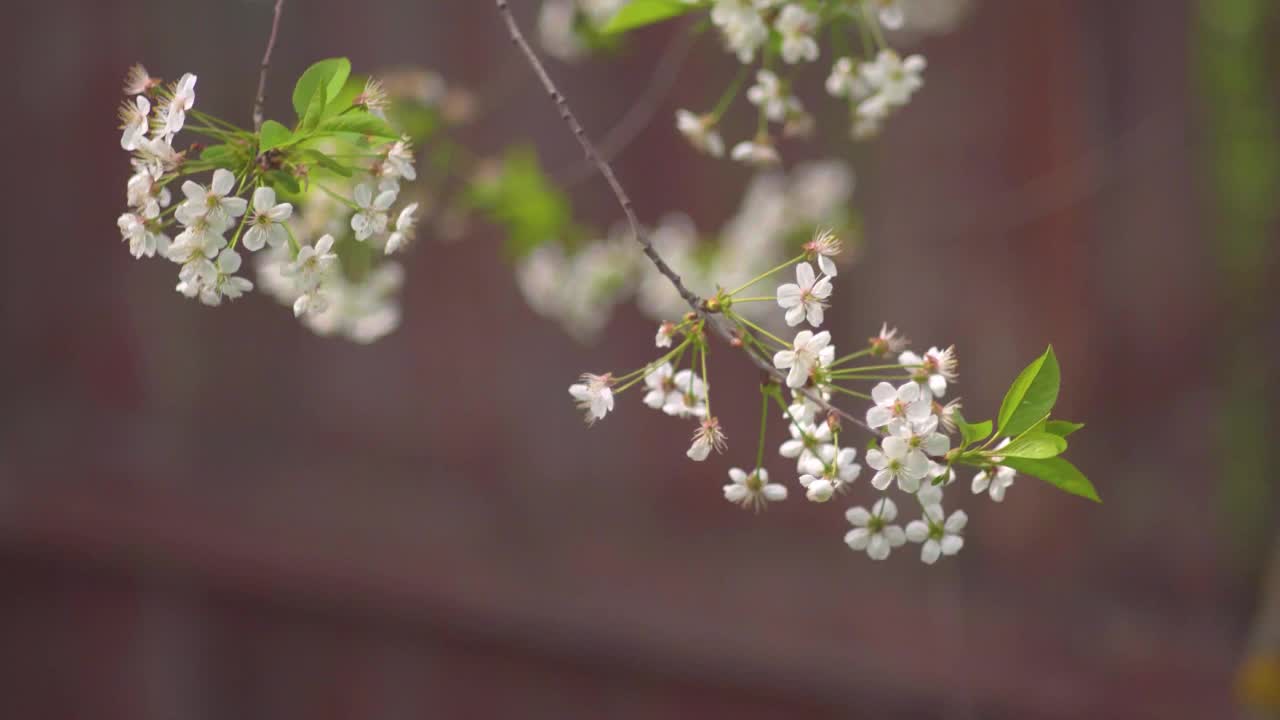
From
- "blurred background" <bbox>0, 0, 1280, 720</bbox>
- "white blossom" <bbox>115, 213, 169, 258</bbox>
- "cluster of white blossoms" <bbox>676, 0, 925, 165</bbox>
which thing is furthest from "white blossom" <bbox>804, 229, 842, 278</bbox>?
"blurred background" <bbox>0, 0, 1280, 720</bbox>

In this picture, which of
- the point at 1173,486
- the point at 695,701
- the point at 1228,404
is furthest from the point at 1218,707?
the point at 695,701

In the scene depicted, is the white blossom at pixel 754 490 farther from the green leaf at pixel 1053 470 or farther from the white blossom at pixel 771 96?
the white blossom at pixel 771 96

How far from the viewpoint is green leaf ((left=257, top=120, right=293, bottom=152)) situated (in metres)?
0.66

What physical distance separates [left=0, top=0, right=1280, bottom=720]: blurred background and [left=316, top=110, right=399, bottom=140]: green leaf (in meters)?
1.36

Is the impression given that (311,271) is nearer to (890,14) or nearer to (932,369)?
(932,369)

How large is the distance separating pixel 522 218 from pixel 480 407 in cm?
80

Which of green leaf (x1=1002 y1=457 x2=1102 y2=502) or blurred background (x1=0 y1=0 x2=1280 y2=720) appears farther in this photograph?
blurred background (x1=0 y1=0 x2=1280 y2=720)

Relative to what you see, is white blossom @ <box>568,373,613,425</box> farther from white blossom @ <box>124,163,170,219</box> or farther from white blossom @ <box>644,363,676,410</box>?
white blossom @ <box>124,163,170,219</box>

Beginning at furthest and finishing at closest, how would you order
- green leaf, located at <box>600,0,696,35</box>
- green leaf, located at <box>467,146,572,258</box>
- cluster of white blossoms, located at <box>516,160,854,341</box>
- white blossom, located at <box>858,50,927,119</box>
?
1. cluster of white blossoms, located at <box>516,160,854,341</box>
2. green leaf, located at <box>467,146,572,258</box>
3. white blossom, located at <box>858,50,927,119</box>
4. green leaf, located at <box>600,0,696,35</box>

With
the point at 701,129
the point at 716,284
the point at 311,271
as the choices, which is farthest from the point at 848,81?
the point at 311,271

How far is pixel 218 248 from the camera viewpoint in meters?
0.69

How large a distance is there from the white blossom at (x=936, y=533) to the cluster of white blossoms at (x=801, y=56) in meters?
0.37

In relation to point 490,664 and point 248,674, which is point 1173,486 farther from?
point 248,674

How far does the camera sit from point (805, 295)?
701 millimetres
